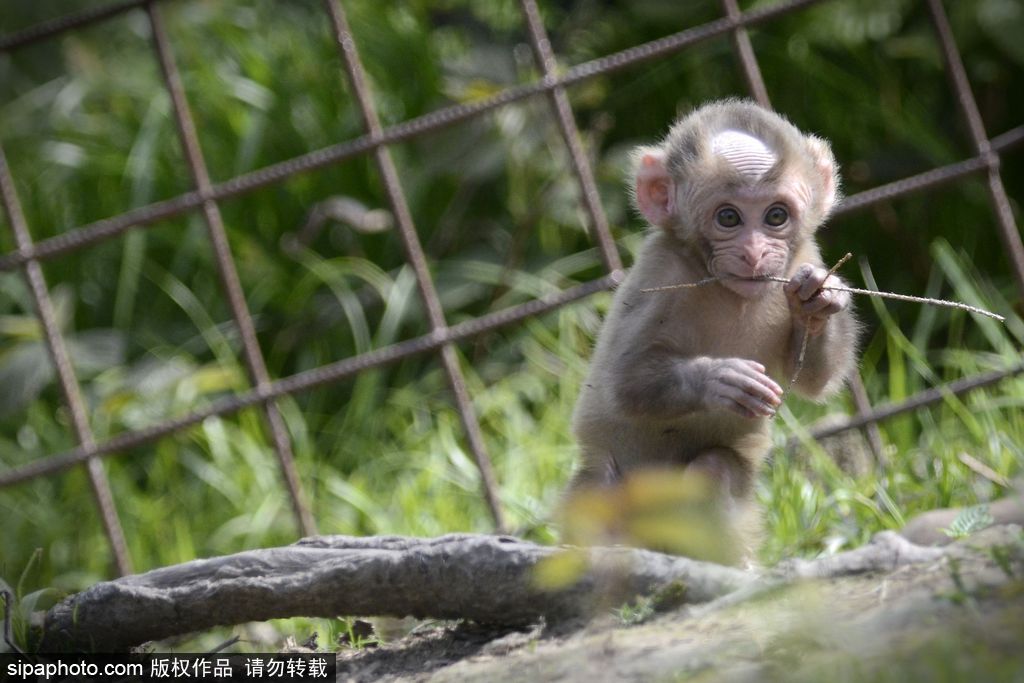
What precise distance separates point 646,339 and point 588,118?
10.6 ft

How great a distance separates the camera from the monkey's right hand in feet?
10.4

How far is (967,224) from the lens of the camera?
6090 millimetres

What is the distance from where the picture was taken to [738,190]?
344 cm

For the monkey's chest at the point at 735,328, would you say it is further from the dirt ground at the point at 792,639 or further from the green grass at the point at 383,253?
the green grass at the point at 383,253

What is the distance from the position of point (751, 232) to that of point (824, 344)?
1.32ft

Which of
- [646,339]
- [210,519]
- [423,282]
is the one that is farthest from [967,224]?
[210,519]

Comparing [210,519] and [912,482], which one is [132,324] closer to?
[210,519]

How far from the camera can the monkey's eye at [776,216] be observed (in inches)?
136

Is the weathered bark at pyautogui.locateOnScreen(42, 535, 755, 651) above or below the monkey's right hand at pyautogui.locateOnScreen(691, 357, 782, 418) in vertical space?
below

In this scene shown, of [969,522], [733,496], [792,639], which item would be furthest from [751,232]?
[792,639]

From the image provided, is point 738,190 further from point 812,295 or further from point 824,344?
point 824,344

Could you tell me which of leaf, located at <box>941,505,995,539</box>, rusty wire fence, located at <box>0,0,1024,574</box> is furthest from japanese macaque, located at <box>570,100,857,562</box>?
rusty wire fence, located at <box>0,0,1024,574</box>

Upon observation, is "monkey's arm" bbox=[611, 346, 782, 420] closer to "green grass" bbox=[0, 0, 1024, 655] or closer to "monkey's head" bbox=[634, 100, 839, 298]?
"monkey's head" bbox=[634, 100, 839, 298]

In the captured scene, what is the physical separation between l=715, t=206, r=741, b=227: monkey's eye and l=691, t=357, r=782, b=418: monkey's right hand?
39 centimetres
